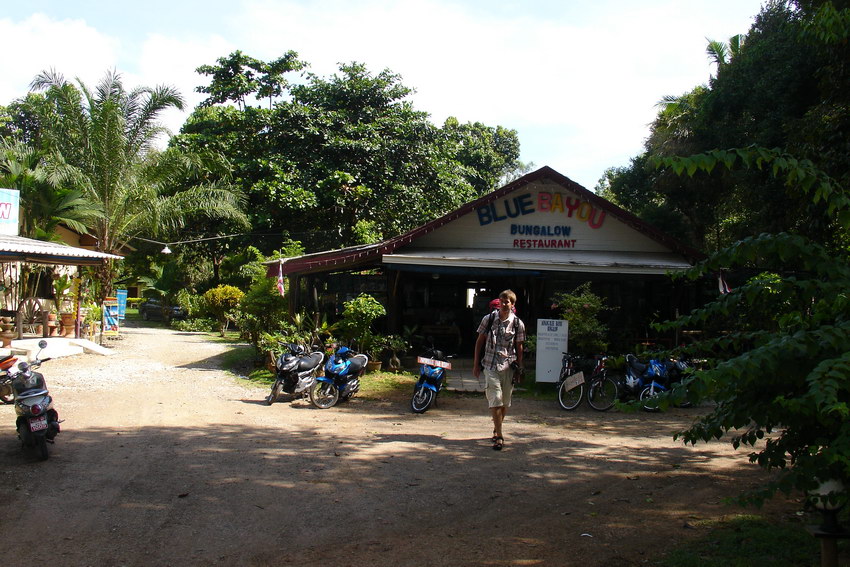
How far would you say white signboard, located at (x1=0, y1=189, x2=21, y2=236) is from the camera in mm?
16000

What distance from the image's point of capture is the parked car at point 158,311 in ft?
102

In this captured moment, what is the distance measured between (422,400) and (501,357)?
2.71 metres

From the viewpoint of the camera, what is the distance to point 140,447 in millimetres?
7445

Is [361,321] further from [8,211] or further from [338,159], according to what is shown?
[338,159]

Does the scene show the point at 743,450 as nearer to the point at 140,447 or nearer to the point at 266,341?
the point at 140,447

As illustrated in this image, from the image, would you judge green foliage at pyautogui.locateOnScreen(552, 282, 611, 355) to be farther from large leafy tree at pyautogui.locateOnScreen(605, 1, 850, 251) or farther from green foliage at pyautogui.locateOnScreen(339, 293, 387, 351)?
green foliage at pyautogui.locateOnScreen(339, 293, 387, 351)

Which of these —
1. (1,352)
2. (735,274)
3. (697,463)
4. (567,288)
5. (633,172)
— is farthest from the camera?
(633,172)

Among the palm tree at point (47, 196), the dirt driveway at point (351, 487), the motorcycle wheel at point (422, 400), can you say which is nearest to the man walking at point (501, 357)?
the dirt driveway at point (351, 487)

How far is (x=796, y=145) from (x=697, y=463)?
8600 mm

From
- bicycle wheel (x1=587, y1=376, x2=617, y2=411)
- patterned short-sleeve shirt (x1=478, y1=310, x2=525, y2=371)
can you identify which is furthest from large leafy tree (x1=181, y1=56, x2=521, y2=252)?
patterned short-sleeve shirt (x1=478, y1=310, x2=525, y2=371)

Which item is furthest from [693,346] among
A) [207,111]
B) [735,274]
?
[207,111]

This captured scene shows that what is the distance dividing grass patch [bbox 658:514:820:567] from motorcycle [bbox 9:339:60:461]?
18.7 ft

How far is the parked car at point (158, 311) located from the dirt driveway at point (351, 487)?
21.5 m

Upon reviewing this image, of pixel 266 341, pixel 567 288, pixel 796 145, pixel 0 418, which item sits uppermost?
pixel 796 145
